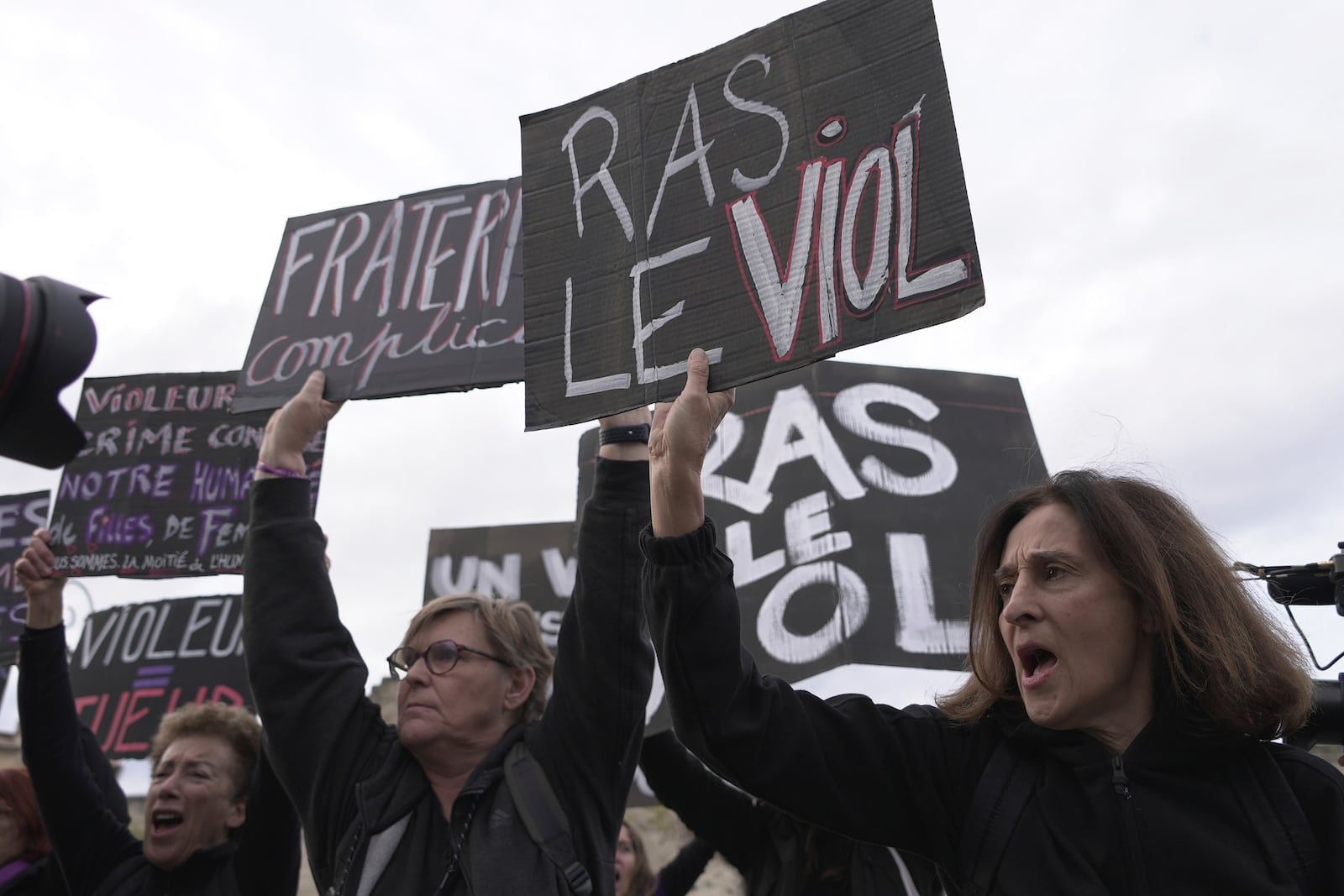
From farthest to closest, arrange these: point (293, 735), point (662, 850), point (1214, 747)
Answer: point (662, 850) → point (293, 735) → point (1214, 747)

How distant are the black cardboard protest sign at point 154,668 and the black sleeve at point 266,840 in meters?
2.08

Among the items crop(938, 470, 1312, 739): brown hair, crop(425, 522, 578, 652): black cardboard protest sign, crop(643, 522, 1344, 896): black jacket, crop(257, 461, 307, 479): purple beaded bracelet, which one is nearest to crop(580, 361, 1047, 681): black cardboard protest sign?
crop(425, 522, 578, 652): black cardboard protest sign

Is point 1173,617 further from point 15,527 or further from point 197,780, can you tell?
point 15,527

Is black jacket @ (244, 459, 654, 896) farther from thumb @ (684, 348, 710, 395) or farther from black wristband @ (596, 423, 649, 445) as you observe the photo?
thumb @ (684, 348, 710, 395)

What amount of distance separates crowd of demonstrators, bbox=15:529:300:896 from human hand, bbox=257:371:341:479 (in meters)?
0.78

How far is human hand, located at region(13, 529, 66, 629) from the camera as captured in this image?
322cm

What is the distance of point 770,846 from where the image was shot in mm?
3316

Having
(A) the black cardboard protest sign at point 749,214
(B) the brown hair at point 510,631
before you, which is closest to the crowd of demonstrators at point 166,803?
(B) the brown hair at point 510,631

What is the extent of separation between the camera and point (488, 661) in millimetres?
2557

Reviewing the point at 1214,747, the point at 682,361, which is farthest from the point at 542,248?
the point at 1214,747

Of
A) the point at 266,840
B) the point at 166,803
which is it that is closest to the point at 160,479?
the point at 166,803

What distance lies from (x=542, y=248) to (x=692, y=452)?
0.86 metres

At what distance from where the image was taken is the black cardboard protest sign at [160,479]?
4.02m

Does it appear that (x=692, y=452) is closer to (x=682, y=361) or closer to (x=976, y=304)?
(x=682, y=361)
